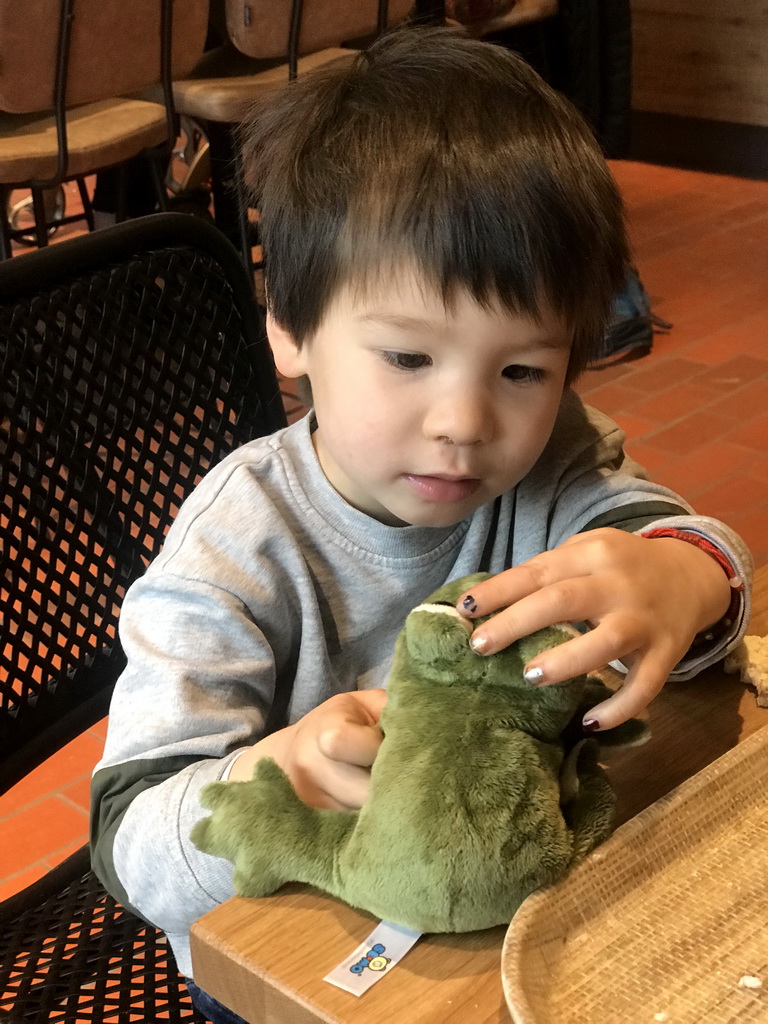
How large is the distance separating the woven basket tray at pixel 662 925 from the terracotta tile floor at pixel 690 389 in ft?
4.71

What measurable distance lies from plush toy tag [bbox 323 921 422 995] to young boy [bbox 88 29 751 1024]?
8cm

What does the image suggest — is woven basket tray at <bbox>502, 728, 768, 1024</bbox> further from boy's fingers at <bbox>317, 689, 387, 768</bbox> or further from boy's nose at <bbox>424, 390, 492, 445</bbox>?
boy's nose at <bbox>424, 390, 492, 445</bbox>

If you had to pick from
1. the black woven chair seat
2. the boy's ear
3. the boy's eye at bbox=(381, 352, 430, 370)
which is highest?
the boy's eye at bbox=(381, 352, 430, 370)

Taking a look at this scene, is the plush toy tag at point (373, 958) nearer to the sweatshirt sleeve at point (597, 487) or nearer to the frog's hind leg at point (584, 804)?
the frog's hind leg at point (584, 804)

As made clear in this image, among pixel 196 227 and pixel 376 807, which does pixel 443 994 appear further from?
pixel 196 227

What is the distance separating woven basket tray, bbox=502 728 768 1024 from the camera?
0.52 m

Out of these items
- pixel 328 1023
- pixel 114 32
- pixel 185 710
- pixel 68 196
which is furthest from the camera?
pixel 68 196

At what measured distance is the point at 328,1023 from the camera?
1.70 feet

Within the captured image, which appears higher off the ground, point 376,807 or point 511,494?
point 376,807

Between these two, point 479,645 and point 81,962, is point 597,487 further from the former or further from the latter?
point 81,962

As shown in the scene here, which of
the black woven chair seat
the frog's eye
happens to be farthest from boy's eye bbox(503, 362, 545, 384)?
the black woven chair seat

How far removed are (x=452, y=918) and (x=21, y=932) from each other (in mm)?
605

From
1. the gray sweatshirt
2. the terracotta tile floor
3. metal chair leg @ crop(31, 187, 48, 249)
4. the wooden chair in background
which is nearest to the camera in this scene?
the gray sweatshirt

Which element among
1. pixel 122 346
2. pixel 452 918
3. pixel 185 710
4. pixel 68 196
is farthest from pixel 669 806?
pixel 68 196
